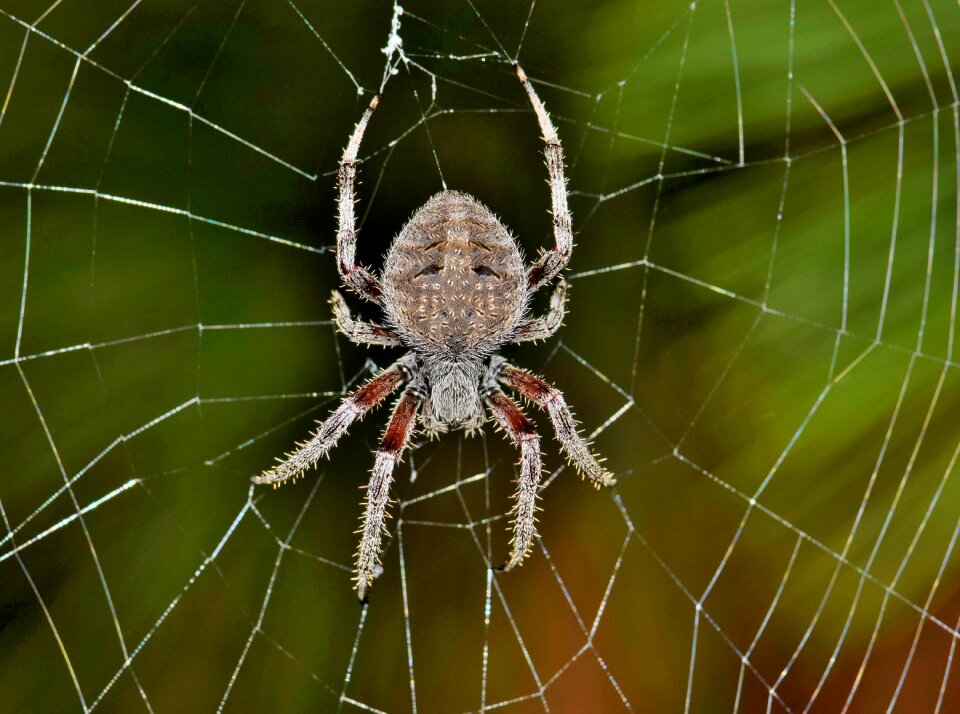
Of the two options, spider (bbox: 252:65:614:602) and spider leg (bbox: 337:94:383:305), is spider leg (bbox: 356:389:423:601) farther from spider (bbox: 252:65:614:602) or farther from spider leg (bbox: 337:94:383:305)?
spider leg (bbox: 337:94:383:305)

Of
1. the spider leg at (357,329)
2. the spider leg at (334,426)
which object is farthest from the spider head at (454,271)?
the spider leg at (334,426)

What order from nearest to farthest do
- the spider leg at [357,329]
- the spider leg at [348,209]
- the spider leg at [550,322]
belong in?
the spider leg at [348,209]
the spider leg at [357,329]
the spider leg at [550,322]

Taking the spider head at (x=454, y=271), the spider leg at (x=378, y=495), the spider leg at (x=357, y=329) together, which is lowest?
the spider leg at (x=378, y=495)

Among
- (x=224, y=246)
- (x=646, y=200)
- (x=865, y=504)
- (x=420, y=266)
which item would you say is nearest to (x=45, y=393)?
(x=224, y=246)

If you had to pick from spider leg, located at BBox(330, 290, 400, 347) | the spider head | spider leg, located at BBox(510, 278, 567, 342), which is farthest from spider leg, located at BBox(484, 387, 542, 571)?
spider leg, located at BBox(330, 290, 400, 347)

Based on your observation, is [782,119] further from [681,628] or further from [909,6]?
[681,628]

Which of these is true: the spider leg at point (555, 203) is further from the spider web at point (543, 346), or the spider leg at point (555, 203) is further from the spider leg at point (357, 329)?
the spider leg at point (357, 329)
